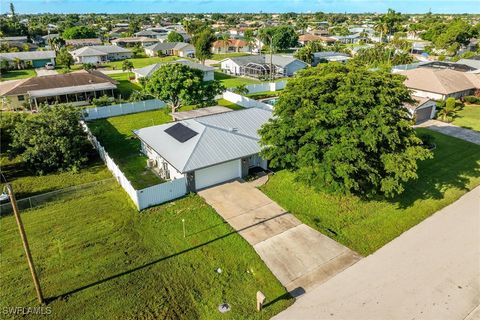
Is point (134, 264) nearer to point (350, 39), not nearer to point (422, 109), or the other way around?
point (422, 109)

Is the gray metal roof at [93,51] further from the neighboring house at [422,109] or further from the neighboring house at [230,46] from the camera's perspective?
the neighboring house at [422,109]

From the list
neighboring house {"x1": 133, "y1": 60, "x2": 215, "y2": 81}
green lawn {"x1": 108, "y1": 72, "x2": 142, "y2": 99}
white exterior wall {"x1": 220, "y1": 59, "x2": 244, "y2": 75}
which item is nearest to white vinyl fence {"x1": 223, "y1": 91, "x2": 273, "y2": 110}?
neighboring house {"x1": 133, "y1": 60, "x2": 215, "y2": 81}

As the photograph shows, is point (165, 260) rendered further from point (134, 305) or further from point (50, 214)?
point (50, 214)

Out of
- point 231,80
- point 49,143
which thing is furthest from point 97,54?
point 49,143

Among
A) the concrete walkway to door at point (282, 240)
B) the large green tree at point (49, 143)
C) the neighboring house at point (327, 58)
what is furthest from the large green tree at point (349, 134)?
the neighboring house at point (327, 58)

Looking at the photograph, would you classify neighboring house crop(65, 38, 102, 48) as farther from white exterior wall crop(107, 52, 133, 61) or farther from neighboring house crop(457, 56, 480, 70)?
neighboring house crop(457, 56, 480, 70)

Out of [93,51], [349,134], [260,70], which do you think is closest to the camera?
[349,134]
